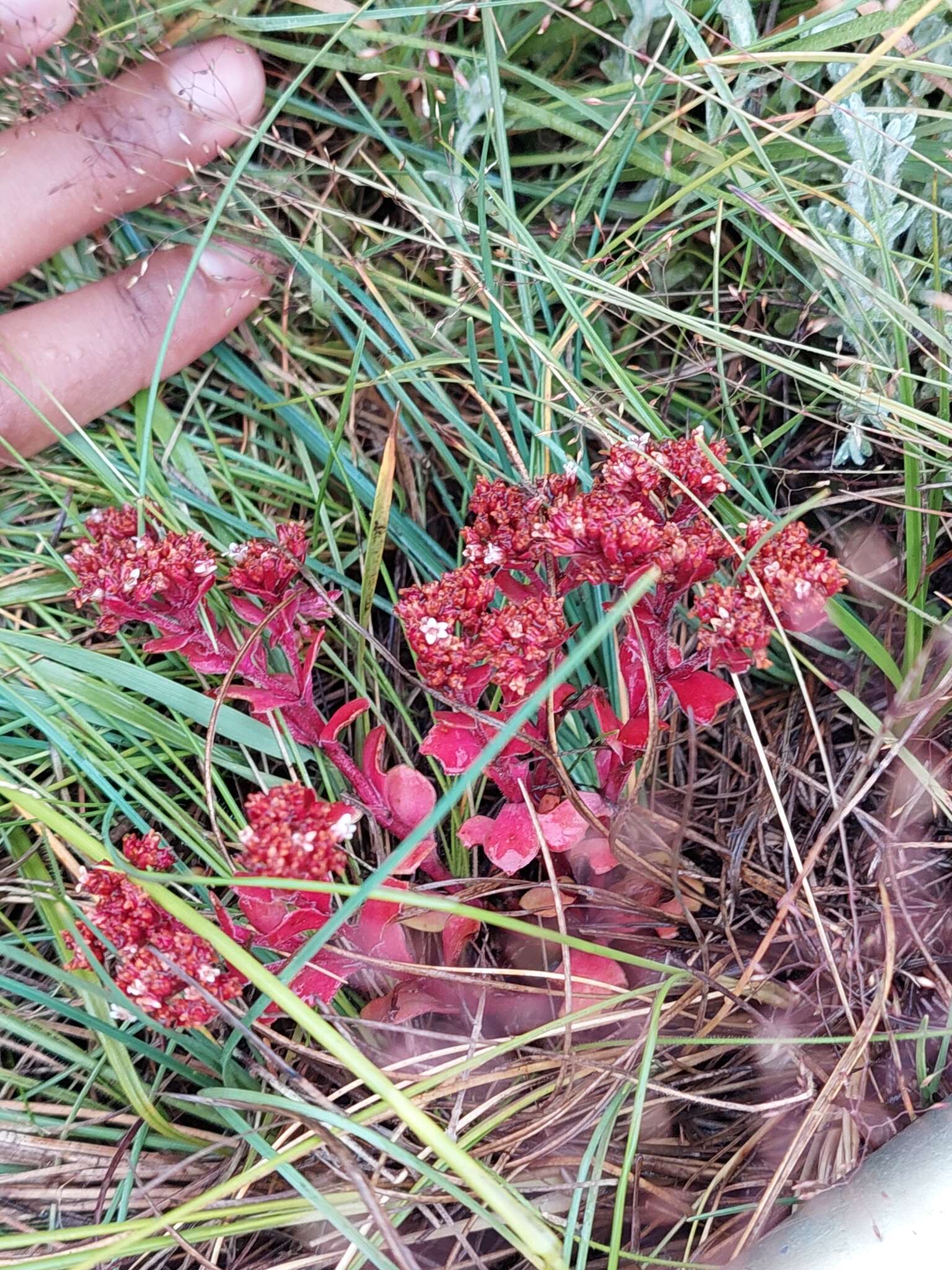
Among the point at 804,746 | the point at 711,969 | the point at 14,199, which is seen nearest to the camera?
the point at 711,969

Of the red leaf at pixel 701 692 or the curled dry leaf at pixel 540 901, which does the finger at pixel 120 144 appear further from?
the curled dry leaf at pixel 540 901

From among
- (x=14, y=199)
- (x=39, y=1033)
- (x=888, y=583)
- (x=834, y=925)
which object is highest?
(x=14, y=199)

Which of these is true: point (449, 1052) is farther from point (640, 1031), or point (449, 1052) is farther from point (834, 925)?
point (834, 925)

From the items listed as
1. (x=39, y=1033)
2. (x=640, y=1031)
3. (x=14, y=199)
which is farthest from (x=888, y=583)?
(x=14, y=199)

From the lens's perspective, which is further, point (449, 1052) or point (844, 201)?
point (844, 201)

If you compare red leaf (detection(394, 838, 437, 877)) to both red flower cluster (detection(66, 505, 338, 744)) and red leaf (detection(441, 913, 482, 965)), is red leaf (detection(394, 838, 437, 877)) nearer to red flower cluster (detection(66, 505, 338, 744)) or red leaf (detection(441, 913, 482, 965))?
red leaf (detection(441, 913, 482, 965))

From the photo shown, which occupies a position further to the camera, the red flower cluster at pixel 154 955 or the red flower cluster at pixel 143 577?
the red flower cluster at pixel 143 577

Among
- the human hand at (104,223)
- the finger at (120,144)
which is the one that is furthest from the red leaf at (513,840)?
the finger at (120,144)
